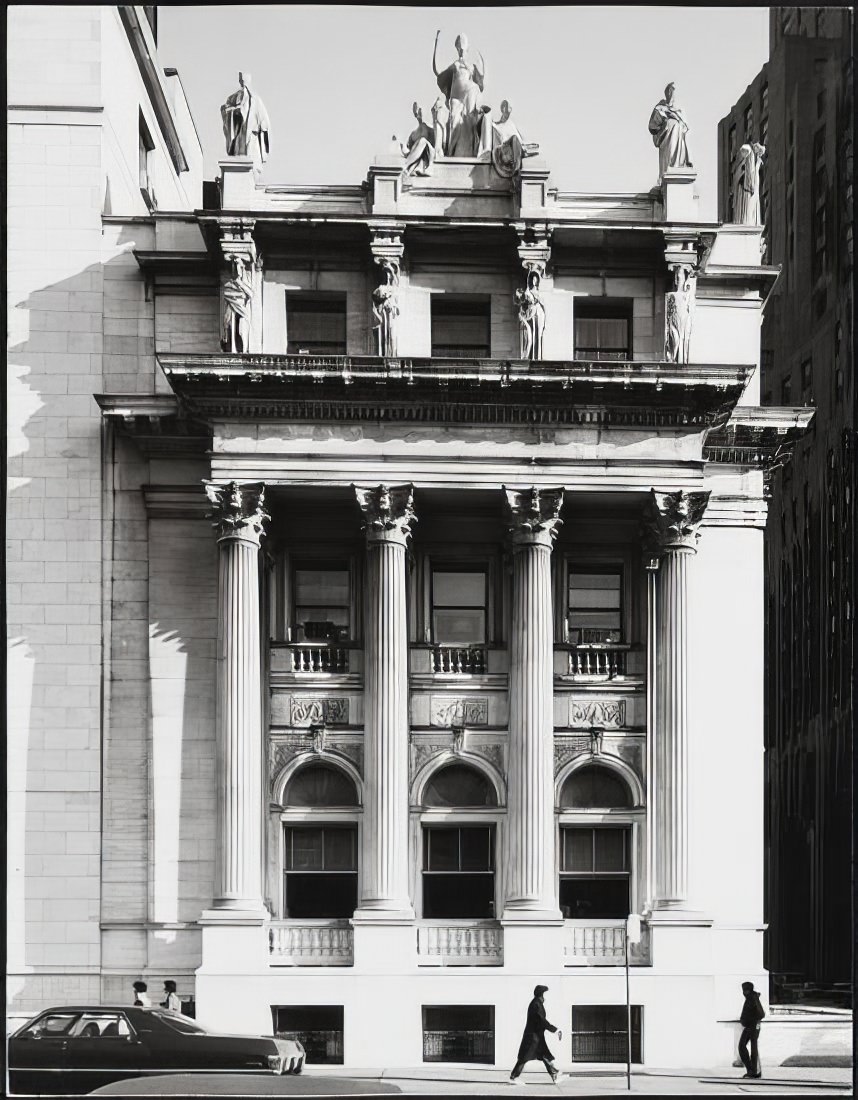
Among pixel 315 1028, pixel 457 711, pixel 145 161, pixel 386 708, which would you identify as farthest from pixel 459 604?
pixel 145 161

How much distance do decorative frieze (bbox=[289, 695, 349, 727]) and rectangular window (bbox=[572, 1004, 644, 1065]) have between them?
7.72m

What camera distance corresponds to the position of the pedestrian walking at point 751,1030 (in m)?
38.2

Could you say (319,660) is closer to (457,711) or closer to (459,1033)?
(457,711)

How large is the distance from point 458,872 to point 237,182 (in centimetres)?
1551

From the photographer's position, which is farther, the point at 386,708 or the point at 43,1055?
the point at 386,708

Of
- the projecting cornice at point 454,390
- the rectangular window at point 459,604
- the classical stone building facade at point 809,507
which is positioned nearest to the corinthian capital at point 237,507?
the projecting cornice at point 454,390

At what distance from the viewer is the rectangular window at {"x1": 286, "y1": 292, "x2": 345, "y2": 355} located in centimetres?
4194

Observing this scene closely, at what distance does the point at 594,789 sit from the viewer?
4134 centimetres

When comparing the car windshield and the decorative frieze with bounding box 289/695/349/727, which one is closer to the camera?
the car windshield

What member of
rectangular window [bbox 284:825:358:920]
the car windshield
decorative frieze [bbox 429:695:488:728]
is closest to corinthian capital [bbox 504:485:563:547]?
decorative frieze [bbox 429:695:488:728]

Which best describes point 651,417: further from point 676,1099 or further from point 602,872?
point 676,1099

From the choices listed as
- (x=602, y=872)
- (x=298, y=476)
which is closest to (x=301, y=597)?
(x=298, y=476)

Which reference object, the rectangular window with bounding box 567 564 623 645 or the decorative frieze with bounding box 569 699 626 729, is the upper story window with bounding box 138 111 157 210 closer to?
the rectangular window with bounding box 567 564 623 645

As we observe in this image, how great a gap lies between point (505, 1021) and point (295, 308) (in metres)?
15.9
